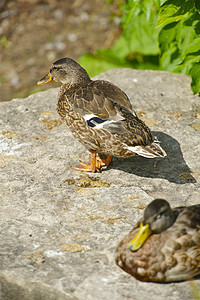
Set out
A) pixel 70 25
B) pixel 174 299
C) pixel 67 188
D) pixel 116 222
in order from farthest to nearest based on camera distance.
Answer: pixel 70 25 → pixel 67 188 → pixel 116 222 → pixel 174 299

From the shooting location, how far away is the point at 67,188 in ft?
14.8

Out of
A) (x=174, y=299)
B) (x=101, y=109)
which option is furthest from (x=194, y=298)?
(x=101, y=109)

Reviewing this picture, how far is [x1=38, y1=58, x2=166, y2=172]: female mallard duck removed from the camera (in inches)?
179

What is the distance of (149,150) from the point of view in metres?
4.45

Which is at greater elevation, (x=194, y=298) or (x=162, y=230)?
(x=162, y=230)

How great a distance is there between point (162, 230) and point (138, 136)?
4.35ft

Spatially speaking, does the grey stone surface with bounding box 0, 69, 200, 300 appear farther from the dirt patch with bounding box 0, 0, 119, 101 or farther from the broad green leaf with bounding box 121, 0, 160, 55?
the dirt patch with bounding box 0, 0, 119, 101

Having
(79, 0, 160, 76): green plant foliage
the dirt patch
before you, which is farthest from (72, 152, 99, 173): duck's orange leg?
the dirt patch

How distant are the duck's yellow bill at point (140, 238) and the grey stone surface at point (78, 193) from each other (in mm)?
250

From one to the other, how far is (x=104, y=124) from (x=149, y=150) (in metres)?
0.50

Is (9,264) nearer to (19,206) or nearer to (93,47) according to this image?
(19,206)

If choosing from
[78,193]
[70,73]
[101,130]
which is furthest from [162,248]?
[70,73]

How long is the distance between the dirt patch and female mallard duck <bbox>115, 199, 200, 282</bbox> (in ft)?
19.6

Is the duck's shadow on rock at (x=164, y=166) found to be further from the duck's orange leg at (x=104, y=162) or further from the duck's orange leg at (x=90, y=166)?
the duck's orange leg at (x=90, y=166)
